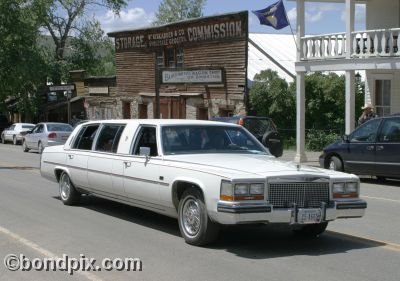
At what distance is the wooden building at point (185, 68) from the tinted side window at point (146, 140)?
19.4 meters

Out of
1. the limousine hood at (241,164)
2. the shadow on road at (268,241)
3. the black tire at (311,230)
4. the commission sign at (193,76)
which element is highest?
the commission sign at (193,76)

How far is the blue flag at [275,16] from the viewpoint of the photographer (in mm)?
22891

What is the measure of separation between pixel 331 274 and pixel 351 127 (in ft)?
48.9

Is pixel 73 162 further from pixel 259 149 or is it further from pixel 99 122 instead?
pixel 259 149

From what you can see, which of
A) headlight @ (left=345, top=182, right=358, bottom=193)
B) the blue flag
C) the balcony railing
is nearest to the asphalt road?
headlight @ (left=345, top=182, right=358, bottom=193)

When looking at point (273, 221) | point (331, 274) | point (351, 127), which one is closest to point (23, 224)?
point (273, 221)

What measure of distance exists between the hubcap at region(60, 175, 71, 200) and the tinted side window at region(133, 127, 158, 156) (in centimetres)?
240

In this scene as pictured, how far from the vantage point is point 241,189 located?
713cm

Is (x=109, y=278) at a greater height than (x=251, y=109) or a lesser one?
lesser

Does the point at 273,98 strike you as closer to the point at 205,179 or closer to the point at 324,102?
the point at 324,102

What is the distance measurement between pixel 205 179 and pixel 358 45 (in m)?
15.0

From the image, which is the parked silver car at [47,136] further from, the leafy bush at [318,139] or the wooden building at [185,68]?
Result: the leafy bush at [318,139]

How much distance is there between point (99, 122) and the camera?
1051 centimetres

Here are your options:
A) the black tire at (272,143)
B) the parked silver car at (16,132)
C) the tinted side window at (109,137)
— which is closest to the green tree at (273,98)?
the black tire at (272,143)
